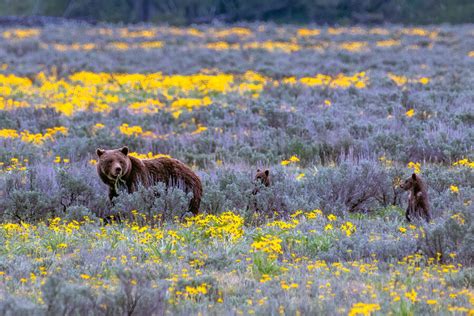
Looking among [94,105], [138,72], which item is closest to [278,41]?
[138,72]

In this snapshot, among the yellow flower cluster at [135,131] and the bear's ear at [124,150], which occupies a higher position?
the bear's ear at [124,150]

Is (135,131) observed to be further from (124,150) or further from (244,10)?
(244,10)

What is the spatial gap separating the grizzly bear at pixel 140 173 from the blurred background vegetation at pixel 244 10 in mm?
54285

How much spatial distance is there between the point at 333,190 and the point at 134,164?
8.00 feet

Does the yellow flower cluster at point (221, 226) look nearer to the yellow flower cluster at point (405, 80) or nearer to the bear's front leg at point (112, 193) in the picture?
the bear's front leg at point (112, 193)

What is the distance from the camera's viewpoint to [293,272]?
22.1 feet

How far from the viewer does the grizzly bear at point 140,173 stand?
9.01m

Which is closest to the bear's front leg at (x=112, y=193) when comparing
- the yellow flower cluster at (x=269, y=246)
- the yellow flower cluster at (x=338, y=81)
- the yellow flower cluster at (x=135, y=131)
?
the yellow flower cluster at (x=269, y=246)

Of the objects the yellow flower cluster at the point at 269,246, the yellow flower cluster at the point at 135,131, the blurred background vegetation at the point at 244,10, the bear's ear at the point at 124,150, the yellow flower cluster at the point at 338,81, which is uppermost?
the bear's ear at the point at 124,150

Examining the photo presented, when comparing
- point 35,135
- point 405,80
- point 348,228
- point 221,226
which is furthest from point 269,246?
point 405,80

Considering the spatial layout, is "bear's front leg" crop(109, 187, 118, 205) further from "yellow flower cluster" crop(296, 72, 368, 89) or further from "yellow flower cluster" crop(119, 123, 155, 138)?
"yellow flower cluster" crop(296, 72, 368, 89)

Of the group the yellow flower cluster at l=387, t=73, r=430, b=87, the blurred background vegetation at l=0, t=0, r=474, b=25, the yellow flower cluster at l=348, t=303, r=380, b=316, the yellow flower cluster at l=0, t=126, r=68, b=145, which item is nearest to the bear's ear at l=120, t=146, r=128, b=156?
the yellow flower cluster at l=348, t=303, r=380, b=316

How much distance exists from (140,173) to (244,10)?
60.8 metres

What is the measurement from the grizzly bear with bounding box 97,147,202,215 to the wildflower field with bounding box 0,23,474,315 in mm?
276
